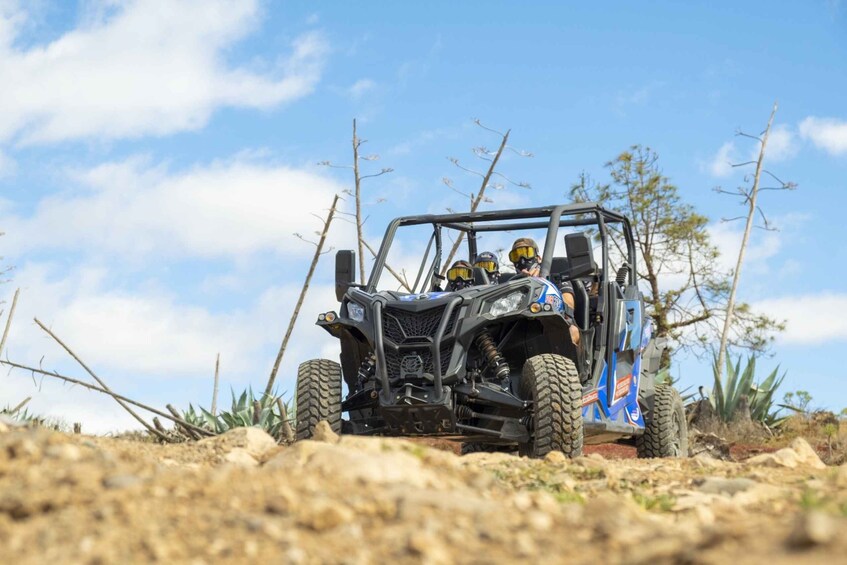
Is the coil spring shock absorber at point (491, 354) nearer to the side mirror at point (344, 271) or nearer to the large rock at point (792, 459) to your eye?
the side mirror at point (344, 271)

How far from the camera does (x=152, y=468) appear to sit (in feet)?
16.5

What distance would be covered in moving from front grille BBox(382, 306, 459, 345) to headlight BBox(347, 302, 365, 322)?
26 centimetres

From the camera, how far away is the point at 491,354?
9680 mm

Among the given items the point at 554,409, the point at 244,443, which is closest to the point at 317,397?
the point at 244,443

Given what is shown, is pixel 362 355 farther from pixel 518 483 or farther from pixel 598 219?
pixel 518 483

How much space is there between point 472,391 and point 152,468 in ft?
15.4

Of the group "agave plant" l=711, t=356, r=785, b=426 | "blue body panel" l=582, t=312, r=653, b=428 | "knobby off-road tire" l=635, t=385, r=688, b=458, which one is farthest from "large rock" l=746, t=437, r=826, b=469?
"agave plant" l=711, t=356, r=785, b=426

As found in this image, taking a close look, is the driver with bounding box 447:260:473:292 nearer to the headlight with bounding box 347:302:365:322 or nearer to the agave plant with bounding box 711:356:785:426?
the headlight with bounding box 347:302:365:322

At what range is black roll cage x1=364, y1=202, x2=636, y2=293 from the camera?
10.4 m

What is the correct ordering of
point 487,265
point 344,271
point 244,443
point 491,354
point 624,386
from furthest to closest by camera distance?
point 624,386
point 487,265
point 344,271
point 491,354
point 244,443

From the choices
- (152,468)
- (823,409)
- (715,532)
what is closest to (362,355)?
(152,468)

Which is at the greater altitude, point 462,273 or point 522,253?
point 522,253

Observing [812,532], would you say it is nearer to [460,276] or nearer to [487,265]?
[460,276]

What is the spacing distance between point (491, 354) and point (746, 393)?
11582mm
